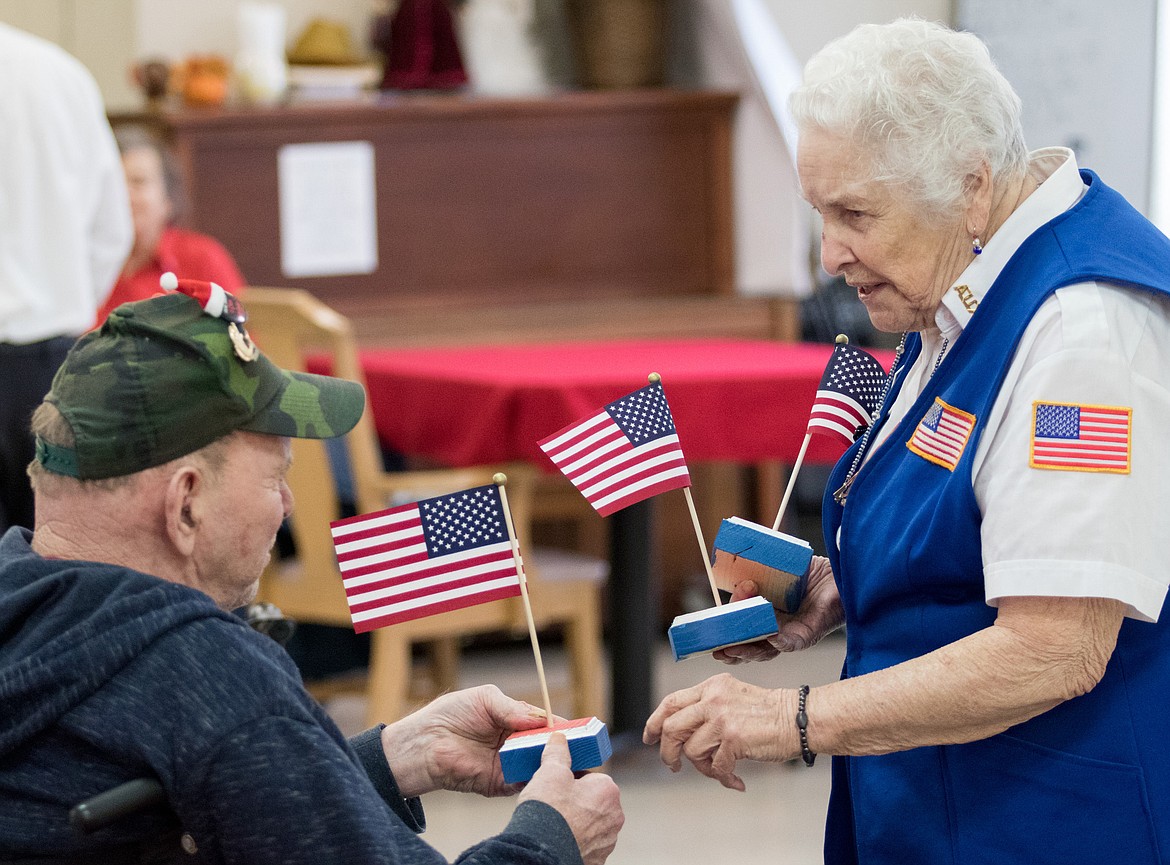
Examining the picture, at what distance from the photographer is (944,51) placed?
4.99ft

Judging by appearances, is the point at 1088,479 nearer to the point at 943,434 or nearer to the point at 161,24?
the point at 943,434

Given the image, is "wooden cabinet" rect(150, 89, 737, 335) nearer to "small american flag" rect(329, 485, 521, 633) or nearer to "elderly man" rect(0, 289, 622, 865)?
"small american flag" rect(329, 485, 521, 633)

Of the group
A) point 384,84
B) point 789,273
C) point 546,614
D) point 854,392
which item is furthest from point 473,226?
point 854,392

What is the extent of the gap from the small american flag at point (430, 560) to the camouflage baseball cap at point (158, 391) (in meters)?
0.24

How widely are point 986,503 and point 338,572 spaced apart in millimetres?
2346

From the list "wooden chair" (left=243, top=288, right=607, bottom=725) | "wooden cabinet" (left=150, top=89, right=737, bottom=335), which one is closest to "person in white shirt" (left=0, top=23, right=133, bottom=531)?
"wooden chair" (left=243, top=288, right=607, bottom=725)

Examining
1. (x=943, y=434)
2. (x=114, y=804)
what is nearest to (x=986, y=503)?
(x=943, y=434)

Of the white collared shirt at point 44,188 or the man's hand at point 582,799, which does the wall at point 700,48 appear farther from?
the man's hand at point 582,799

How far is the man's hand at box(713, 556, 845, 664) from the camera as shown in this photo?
1.79m

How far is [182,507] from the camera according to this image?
1.36 m

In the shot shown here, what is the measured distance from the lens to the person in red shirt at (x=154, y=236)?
437cm

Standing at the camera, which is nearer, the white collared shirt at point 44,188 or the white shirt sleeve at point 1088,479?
the white shirt sleeve at point 1088,479

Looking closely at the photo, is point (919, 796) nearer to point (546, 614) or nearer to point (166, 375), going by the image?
point (166, 375)

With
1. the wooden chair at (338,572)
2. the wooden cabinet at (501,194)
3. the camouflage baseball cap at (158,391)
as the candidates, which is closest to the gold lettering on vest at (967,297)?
the camouflage baseball cap at (158,391)
